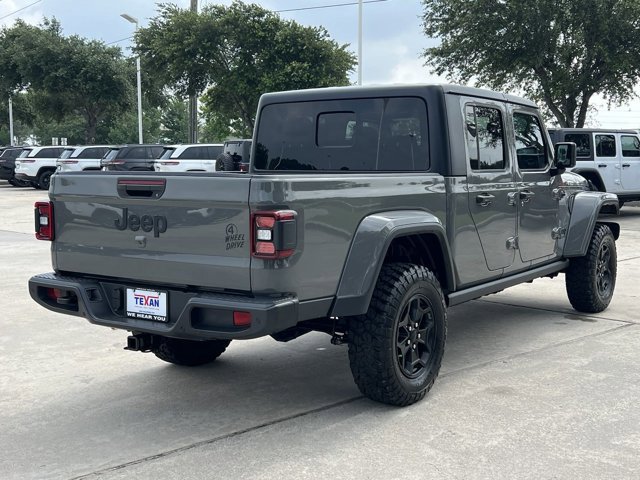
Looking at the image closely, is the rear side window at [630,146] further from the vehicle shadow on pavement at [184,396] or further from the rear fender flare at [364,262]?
the rear fender flare at [364,262]

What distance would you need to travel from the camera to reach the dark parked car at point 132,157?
77.2ft

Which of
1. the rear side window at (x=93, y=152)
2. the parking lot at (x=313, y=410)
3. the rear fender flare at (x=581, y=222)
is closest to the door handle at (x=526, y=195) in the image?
the rear fender flare at (x=581, y=222)

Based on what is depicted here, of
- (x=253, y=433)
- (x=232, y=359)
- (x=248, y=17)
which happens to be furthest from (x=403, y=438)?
(x=248, y=17)

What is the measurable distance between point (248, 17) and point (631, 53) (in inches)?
562

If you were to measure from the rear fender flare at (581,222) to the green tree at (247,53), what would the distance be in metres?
22.5

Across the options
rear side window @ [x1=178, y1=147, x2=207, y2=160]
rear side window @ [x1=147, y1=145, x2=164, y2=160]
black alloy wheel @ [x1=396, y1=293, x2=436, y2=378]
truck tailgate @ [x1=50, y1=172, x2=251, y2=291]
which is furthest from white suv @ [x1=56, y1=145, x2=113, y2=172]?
black alloy wheel @ [x1=396, y1=293, x2=436, y2=378]

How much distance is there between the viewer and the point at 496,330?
6.49m

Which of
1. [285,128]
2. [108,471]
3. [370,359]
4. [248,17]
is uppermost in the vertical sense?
[248,17]

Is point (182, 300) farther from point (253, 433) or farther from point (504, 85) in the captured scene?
point (504, 85)

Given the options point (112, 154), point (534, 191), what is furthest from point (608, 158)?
point (112, 154)

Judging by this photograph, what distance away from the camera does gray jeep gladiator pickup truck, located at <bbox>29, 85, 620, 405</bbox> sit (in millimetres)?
3801

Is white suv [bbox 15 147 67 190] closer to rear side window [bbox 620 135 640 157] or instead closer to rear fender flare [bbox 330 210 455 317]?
rear side window [bbox 620 135 640 157]

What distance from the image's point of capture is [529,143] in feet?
20.0

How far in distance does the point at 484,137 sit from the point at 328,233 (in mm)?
1928
